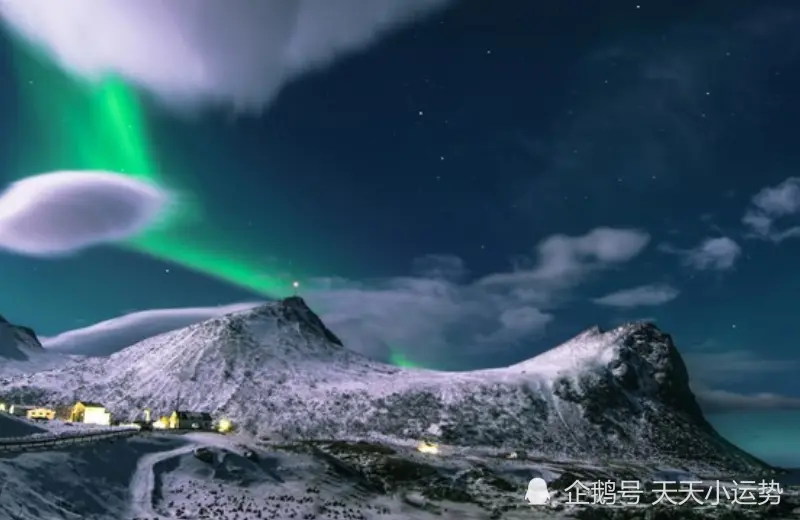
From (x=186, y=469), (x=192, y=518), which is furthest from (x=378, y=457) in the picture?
(x=192, y=518)

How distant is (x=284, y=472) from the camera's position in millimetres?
65938

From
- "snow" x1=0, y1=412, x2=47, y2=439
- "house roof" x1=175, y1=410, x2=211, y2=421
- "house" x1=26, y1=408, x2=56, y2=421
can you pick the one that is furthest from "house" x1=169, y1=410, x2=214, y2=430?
"snow" x1=0, y1=412, x2=47, y2=439

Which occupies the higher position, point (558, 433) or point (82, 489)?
point (558, 433)

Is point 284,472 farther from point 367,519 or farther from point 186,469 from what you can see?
point 367,519

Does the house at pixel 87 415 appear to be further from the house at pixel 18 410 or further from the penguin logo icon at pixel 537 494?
the penguin logo icon at pixel 537 494

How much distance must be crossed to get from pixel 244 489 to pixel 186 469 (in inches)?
254

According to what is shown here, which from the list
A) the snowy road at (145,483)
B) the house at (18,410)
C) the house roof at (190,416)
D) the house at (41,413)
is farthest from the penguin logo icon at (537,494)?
the house at (18,410)

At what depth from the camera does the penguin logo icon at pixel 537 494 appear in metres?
75.9

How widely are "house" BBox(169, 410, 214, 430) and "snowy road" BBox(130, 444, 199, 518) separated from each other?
43.1m

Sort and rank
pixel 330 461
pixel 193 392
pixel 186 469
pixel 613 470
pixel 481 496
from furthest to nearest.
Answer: pixel 193 392
pixel 613 470
pixel 481 496
pixel 330 461
pixel 186 469

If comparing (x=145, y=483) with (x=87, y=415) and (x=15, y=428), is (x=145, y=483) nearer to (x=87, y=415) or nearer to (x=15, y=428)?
(x=15, y=428)

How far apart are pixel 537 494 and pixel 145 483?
50.3 metres

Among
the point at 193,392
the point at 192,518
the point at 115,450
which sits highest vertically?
the point at 193,392

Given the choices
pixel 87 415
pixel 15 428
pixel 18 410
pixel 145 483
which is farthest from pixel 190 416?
pixel 145 483
